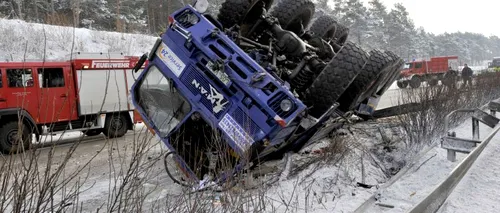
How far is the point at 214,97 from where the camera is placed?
181 inches

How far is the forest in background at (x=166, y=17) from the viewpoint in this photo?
28500 millimetres

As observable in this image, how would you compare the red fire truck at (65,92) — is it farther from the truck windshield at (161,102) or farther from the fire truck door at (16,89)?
the truck windshield at (161,102)

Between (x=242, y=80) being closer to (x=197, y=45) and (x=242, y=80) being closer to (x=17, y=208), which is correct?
(x=197, y=45)

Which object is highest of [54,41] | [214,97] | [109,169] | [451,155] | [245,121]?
[54,41]

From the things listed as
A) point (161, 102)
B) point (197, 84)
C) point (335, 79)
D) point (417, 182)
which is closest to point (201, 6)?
point (197, 84)

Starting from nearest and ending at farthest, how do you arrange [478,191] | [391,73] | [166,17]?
[478,191] < [391,73] < [166,17]

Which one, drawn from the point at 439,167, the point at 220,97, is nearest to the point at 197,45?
the point at 220,97

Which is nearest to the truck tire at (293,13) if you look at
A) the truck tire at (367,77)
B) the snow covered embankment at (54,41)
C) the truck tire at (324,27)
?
the truck tire at (324,27)

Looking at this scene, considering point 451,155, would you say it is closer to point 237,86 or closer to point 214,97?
point 237,86

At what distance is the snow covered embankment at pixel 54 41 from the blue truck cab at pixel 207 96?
12530mm

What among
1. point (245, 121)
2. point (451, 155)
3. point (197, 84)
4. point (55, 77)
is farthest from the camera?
point (55, 77)

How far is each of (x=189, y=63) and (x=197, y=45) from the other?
0.23 metres

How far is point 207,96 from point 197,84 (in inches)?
7.5

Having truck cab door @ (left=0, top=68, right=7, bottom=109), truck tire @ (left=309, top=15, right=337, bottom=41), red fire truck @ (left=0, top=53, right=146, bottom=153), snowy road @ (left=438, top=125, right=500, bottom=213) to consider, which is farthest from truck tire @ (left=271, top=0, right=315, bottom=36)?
truck cab door @ (left=0, top=68, right=7, bottom=109)
